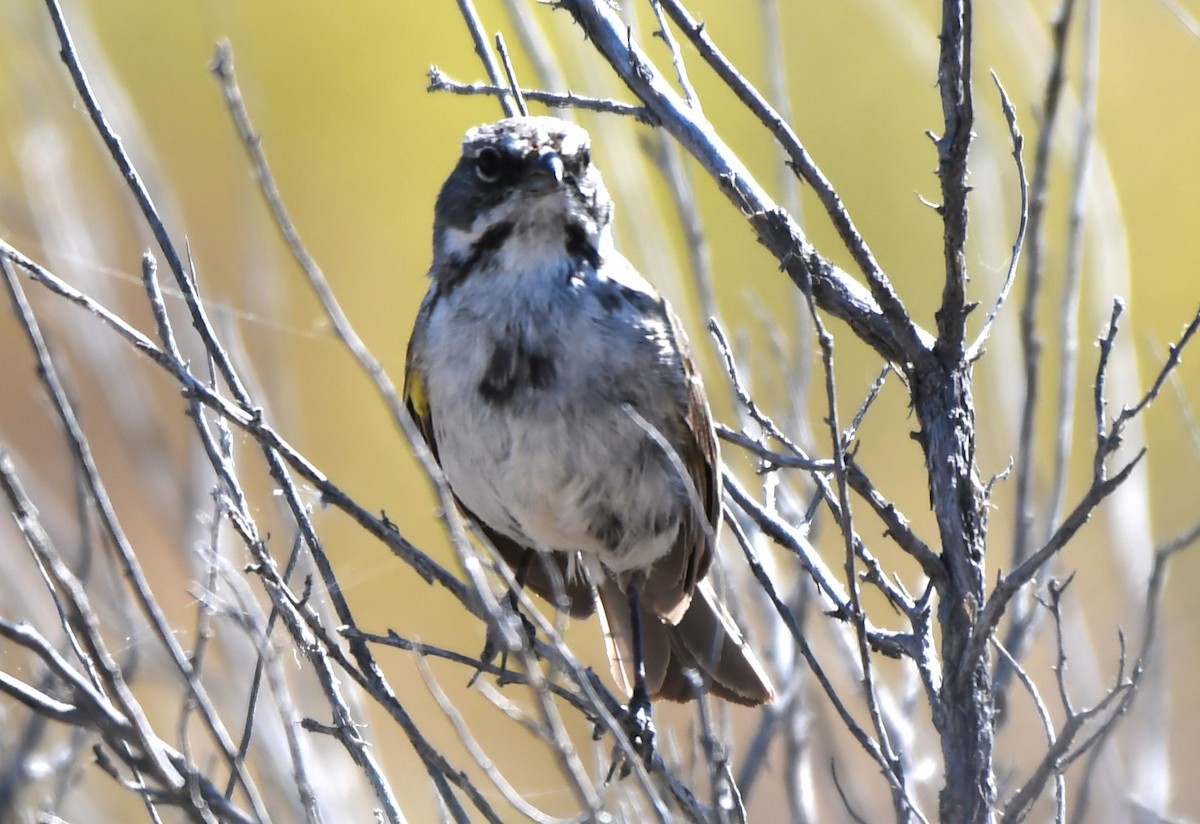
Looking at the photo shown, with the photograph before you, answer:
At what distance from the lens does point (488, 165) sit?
3.53 meters

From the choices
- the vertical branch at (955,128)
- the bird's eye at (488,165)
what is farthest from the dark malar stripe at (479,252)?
the vertical branch at (955,128)

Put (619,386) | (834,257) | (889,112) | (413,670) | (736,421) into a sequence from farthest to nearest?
(889,112), (834,257), (413,670), (736,421), (619,386)

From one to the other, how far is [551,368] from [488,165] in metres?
0.52

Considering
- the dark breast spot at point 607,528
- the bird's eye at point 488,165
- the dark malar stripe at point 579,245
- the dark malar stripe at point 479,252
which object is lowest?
the dark breast spot at point 607,528

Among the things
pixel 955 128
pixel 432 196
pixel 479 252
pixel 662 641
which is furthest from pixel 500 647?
pixel 432 196

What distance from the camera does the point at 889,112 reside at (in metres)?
9.77

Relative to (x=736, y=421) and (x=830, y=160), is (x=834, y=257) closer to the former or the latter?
(x=830, y=160)

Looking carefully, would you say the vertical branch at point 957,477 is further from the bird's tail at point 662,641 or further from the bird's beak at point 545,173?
A: the bird's tail at point 662,641

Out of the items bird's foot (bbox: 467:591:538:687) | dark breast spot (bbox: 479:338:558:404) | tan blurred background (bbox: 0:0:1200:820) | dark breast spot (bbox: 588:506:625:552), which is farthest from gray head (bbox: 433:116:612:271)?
tan blurred background (bbox: 0:0:1200:820)

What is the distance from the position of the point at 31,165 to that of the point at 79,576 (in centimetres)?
154

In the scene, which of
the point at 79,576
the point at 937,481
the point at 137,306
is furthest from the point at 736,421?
the point at 137,306

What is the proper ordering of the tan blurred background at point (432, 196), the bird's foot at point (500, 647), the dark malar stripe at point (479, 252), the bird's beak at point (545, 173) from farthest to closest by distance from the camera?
the tan blurred background at point (432, 196)
the dark malar stripe at point (479, 252)
the bird's beak at point (545, 173)
the bird's foot at point (500, 647)

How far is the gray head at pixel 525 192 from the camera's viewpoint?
346cm

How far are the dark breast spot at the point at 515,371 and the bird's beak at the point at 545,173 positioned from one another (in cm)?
36
